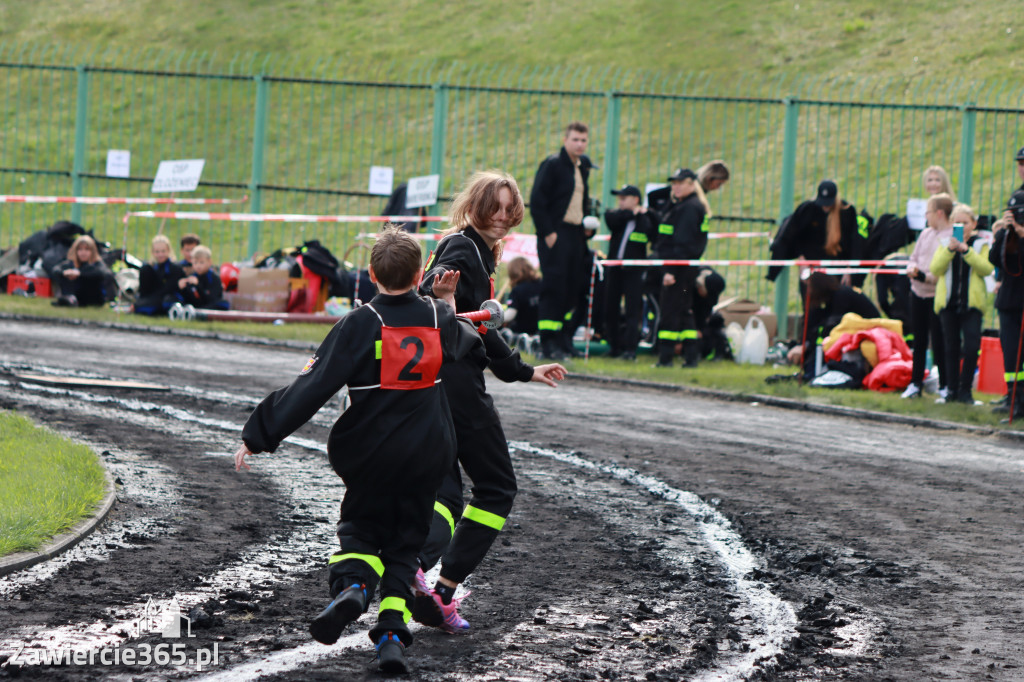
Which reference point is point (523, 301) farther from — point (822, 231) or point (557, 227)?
point (822, 231)

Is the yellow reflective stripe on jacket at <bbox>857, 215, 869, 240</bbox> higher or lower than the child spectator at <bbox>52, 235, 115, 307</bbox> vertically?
higher

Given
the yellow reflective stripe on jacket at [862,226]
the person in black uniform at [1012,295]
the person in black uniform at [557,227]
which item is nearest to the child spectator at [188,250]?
the person in black uniform at [557,227]

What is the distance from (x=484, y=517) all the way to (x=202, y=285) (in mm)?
14038

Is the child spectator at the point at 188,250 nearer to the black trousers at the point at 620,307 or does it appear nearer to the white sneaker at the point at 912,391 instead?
the black trousers at the point at 620,307

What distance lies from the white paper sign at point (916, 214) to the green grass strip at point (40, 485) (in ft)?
38.0

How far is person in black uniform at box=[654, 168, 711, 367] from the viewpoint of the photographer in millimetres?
15711

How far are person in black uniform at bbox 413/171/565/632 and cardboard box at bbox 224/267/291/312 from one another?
1351 cm

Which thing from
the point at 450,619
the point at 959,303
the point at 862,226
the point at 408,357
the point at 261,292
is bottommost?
the point at 450,619

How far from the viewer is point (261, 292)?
1909 cm

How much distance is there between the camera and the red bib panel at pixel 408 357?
4934mm

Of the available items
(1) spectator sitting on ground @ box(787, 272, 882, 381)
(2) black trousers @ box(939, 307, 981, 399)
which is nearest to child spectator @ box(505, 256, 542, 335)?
(1) spectator sitting on ground @ box(787, 272, 882, 381)

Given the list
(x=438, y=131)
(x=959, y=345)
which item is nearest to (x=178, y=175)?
(x=438, y=131)

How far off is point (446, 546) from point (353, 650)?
60 centimetres

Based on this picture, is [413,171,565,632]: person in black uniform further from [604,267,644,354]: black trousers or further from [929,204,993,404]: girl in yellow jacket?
[604,267,644,354]: black trousers
